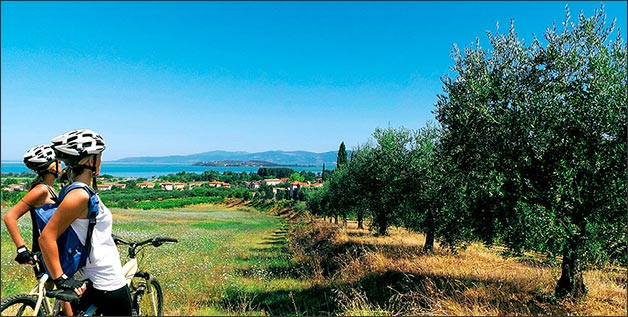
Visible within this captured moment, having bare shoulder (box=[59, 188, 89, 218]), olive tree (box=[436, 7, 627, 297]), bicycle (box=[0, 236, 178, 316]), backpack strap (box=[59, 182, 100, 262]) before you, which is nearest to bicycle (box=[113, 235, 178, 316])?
bicycle (box=[0, 236, 178, 316])

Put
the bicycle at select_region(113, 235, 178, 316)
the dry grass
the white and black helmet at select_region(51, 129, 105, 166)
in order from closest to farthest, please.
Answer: the white and black helmet at select_region(51, 129, 105, 166)
the bicycle at select_region(113, 235, 178, 316)
the dry grass

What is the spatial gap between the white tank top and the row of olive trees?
837 cm

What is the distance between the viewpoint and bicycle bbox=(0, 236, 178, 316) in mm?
3727

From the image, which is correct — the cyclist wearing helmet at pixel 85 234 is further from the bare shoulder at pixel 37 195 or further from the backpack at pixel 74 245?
the bare shoulder at pixel 37 195

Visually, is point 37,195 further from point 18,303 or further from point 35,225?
point 18,303

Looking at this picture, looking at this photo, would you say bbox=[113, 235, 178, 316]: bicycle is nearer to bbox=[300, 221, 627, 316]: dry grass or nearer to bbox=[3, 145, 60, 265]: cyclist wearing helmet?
bbox=[3, 145, 60, 265]: cyclist wearing helmet

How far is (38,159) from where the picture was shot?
5.02 meters

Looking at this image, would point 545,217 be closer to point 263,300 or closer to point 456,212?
point 456,212

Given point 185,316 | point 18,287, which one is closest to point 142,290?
point 185,316

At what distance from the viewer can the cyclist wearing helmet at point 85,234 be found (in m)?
3.31

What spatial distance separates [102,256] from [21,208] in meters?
1.80

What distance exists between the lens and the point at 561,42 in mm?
9562

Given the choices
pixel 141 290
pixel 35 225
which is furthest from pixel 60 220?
pixel 141 290

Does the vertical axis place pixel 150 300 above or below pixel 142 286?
below
